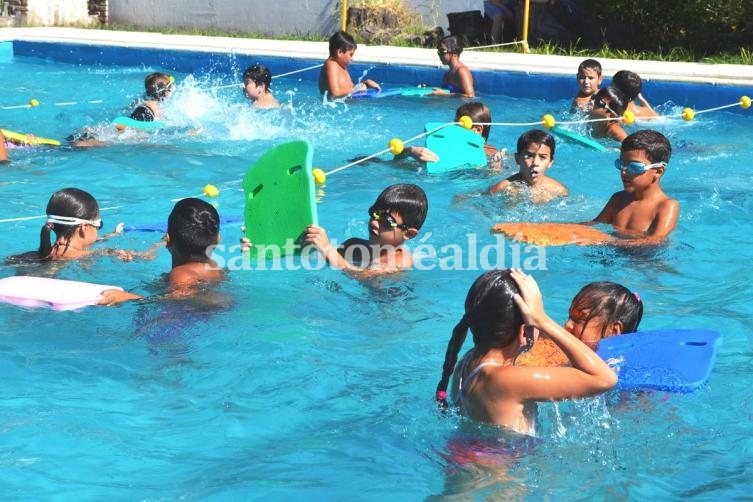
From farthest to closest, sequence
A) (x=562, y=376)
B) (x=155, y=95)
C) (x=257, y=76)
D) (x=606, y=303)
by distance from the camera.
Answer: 1. (x=257, y=76)
2. (x=155, y=95)
3. (x=606, y=303)
4. (x=562, y=376)

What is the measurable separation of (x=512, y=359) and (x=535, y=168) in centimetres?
378

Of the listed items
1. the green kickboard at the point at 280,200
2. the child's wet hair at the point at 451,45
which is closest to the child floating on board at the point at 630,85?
the child's wet hair at the point at 451,45

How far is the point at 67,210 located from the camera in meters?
5.80

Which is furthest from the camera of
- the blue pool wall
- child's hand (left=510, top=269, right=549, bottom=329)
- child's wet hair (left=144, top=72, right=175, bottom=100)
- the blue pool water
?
the blue pool wall

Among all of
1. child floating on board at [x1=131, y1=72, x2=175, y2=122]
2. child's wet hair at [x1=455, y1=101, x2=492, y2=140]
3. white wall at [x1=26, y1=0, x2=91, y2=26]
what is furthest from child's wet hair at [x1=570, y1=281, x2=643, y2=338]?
white wall at [x1=26, y1=0, x2=91, y2=26]

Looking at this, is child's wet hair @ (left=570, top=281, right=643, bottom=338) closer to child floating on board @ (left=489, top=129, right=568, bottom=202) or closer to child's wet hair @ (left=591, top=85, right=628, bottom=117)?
child floating on board @ (left=489, top=129, right=568, bottom=202)

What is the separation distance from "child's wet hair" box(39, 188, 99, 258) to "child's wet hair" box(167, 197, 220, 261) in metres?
0.74

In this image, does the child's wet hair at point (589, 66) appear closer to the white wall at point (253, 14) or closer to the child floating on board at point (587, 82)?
the child floating on board at point (587, 82)

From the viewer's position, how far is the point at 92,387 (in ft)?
15.4

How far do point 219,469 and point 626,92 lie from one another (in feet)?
23.1

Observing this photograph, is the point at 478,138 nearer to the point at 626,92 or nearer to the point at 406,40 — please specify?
the point at 626,92

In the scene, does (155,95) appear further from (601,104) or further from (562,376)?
(562,376)

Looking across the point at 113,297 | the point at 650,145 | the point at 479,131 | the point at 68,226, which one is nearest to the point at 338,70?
the point at 479,131

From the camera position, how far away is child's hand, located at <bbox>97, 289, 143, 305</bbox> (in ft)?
17.4
